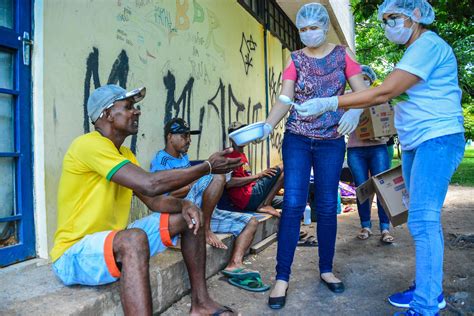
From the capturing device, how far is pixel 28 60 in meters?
2.43

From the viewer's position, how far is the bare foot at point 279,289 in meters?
2.66

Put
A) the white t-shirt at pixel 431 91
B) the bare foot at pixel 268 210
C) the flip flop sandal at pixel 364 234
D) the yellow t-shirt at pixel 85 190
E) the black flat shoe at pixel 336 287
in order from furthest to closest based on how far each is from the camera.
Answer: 1. the bare foot at pixel 268 210
2. the flip flop sandal at pixel 364 234
3. the black flat shoe at pixel 336 287
4. the white t-shirt at pixel 431 91
5. the yellow t-shirt at pixel 85 190

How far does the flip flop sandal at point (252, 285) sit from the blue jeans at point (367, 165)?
5.51ft

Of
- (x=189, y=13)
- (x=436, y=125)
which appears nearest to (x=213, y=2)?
(x=189, y=13)

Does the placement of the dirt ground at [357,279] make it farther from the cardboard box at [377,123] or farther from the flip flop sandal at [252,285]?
the cardboard box at [377,123]

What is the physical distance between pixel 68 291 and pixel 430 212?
1.80 metres

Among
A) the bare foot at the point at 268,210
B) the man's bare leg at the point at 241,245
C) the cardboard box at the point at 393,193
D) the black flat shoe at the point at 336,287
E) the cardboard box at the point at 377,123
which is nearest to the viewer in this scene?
the black flat shoe at the point at 336,287

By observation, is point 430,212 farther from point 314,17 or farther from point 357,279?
point 314,17

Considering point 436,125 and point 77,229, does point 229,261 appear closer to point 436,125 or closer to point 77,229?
point 77,229

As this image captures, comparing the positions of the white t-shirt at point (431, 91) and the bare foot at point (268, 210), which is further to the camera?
the bare foot at point (268, 210)

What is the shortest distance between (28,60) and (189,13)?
81.2 inches

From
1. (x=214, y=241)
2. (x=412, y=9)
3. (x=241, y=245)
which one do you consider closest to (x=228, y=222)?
(x=241, y=245)

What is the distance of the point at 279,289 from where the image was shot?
8.80 feet

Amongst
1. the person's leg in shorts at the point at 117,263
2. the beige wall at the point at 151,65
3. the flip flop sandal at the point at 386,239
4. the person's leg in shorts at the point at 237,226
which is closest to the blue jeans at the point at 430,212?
the person's leg in shorts at the point at 117,263
